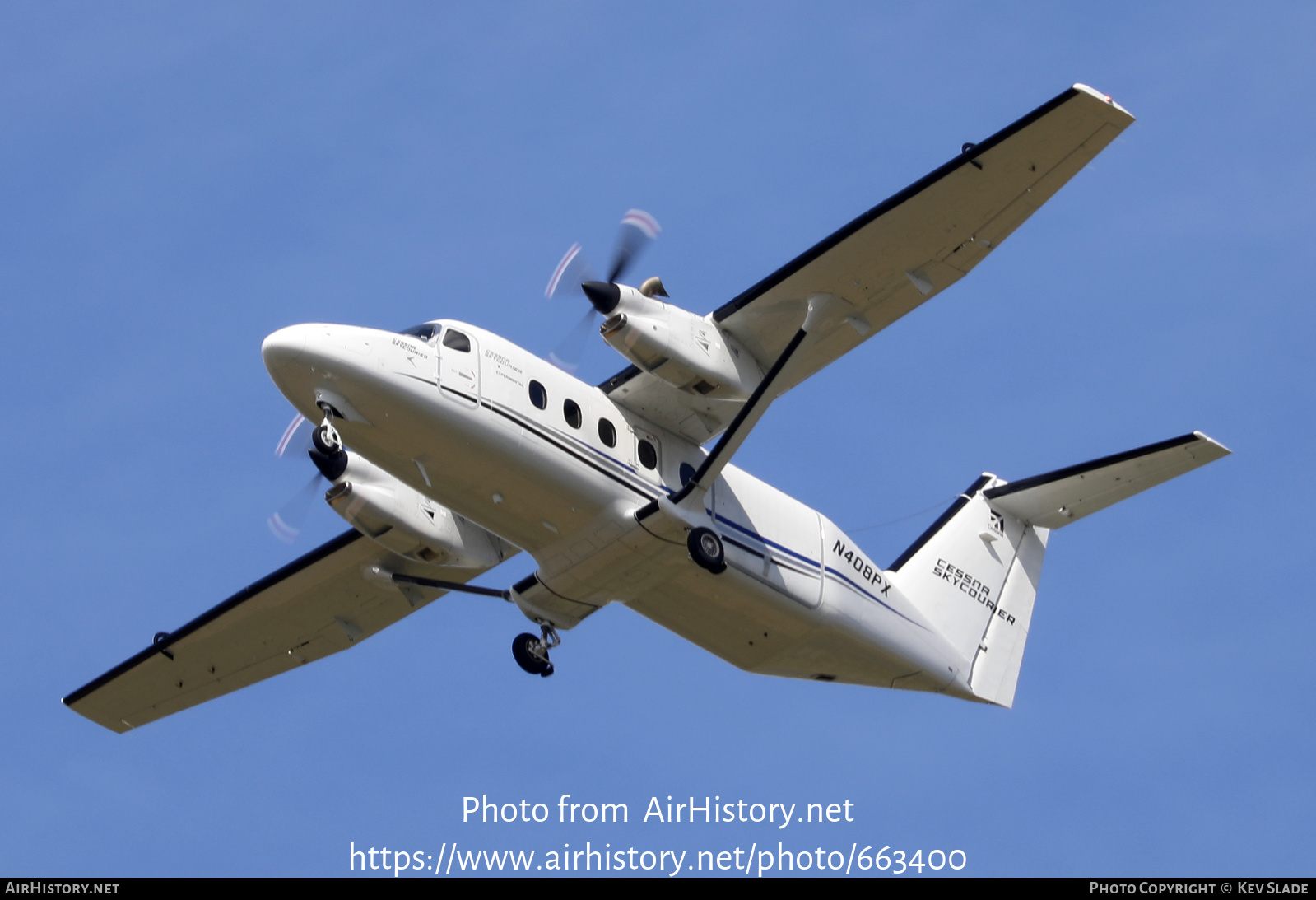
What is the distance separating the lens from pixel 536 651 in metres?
16.7

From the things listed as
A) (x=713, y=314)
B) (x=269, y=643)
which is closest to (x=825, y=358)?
(x=713, y=314)

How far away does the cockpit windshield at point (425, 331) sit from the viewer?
15258 millimetres

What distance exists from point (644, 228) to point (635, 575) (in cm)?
302

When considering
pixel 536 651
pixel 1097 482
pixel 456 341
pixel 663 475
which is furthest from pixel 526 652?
pixel 1097 482

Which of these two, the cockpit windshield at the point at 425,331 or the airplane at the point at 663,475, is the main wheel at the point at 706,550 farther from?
the cockpit windshield at the point at 425,331

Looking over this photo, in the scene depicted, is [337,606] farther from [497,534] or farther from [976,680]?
[976,680]

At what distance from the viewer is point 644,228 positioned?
16.4m

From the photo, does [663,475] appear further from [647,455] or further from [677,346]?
[677,346]

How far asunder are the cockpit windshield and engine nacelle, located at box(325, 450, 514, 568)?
1.58 metres

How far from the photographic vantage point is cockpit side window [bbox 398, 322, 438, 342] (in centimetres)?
1525

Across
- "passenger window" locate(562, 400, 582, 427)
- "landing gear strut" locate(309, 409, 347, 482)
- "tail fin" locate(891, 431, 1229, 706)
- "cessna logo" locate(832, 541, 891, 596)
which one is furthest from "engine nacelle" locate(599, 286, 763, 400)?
"tail fin" locate(891, 431, 1229, 706)

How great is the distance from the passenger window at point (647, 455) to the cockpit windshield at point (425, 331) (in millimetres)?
2129

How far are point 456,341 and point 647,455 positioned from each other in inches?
82.3
